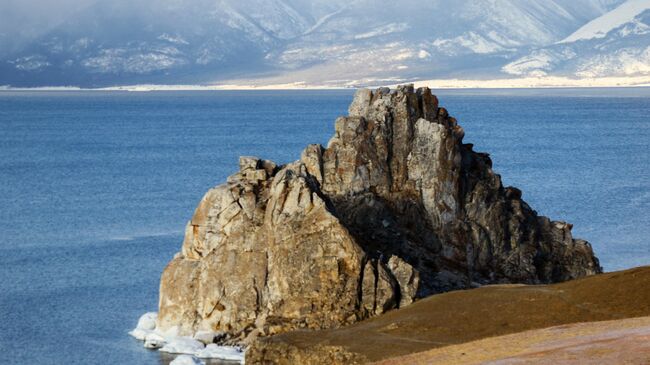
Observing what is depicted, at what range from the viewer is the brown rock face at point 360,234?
41719 millimetres

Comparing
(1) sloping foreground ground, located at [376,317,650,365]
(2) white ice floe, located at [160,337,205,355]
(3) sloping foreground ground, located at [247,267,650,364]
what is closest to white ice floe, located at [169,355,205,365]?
(2) white ice floe, located at [160,337,205,355]

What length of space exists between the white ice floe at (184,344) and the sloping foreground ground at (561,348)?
34.1 ft

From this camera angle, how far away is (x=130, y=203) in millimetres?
80625

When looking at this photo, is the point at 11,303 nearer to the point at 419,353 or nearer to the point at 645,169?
the point at 419,353

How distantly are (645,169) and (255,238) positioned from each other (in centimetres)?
6892

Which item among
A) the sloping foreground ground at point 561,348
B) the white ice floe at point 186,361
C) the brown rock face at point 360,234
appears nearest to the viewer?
the sloping foreground ground at point 561,348

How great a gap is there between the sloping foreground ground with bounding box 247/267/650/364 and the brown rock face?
4.41m

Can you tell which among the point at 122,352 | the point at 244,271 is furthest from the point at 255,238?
the point at 122,352

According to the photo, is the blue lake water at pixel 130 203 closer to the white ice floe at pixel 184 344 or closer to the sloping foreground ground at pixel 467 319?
the white ice floe at pixel 184 344

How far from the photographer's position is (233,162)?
386 ft

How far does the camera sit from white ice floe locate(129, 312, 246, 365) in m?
40.2

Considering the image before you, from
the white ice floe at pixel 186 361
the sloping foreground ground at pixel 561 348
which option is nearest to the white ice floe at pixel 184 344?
the white ice floe at pixel 186 361

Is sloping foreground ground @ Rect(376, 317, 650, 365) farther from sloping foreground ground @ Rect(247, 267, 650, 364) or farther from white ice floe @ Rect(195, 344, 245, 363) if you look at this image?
white ice floe @ Rect(195, 344, 245, 363)

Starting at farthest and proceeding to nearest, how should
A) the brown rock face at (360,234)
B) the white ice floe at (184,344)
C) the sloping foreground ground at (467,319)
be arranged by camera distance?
the brown rock face at (360,234), the white ice floe at (184,344), the sloping foreground ground at (467,319)
